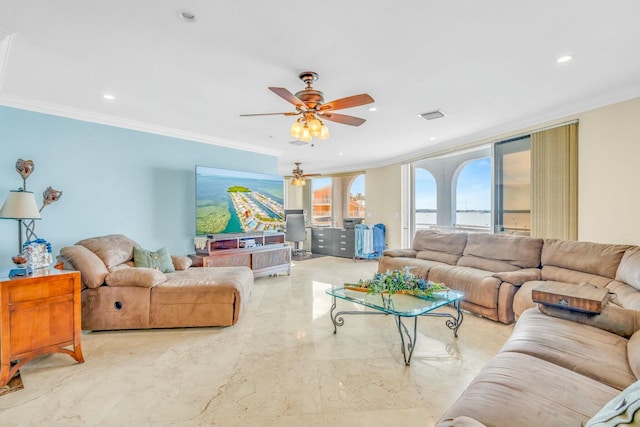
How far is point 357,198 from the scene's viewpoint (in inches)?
331

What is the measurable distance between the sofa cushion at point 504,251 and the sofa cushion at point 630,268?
79cm

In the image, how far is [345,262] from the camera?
22.2 feet

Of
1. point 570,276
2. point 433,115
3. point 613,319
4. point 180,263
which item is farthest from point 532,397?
Answer: point 180,263

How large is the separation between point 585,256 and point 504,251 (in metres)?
0.80

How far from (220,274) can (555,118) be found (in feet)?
14.7

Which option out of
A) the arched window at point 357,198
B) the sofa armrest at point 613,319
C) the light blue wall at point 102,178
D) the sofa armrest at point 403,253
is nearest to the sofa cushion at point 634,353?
the sofa armrest at point 613,319

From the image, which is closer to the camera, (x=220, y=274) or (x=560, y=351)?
(x=560, y=351)

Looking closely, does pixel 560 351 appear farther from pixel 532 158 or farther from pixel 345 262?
pixel 345 262

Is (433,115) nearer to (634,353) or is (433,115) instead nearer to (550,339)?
(550,339)

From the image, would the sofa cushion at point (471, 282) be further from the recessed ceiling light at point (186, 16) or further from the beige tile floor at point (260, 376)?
the recessed ceiling light at point (186, 16)

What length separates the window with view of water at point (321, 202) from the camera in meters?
8.80

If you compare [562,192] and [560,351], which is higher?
[562,192]

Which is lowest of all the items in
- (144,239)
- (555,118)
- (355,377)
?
(355,377)

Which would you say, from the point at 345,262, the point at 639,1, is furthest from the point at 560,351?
the point at 345,262
